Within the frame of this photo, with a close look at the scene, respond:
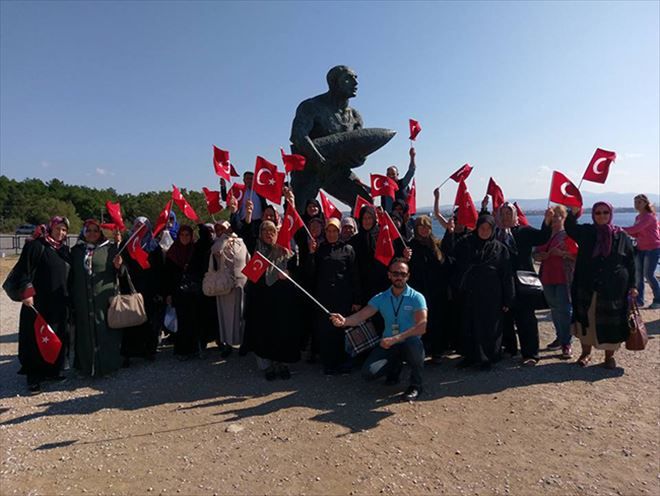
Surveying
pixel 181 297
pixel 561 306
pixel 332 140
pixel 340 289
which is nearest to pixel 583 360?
pixel 561 306

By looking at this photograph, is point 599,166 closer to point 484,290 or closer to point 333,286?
point 484,290

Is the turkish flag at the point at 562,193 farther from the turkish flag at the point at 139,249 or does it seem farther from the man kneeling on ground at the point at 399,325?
the turkish flag at the point at 139,249

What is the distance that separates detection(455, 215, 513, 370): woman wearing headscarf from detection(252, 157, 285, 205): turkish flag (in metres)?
2.46

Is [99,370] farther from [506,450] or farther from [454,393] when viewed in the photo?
[506,450]

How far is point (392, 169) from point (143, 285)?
4163 mm

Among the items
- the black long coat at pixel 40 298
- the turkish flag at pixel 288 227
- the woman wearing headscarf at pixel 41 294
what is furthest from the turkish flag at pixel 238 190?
the black long coat at pixel 40 298

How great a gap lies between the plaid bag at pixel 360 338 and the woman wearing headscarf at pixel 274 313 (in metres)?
0.63

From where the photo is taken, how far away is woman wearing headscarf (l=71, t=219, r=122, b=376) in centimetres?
513

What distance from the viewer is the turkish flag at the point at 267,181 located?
18.6 ft

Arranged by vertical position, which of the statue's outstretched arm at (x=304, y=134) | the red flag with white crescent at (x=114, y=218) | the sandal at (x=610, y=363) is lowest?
the sandal at (x=610, y=363)

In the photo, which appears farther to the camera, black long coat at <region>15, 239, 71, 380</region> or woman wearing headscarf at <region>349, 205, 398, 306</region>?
woman wearing headscarf at <region>349, 205, 398, 306</region>

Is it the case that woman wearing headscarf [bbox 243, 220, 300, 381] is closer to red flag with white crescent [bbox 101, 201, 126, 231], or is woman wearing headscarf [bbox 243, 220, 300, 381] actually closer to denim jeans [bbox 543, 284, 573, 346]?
red flag with white crescent [bbox 101, 201, 126, 231]

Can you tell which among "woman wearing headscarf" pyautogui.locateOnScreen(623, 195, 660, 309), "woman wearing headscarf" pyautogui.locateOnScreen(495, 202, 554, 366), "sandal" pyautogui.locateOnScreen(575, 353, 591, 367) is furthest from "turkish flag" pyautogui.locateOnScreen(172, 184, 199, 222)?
"woman wearing headscarf" pyautogui.locateOnScreen(623, 195, 660, 309)

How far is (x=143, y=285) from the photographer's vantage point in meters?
5.78
